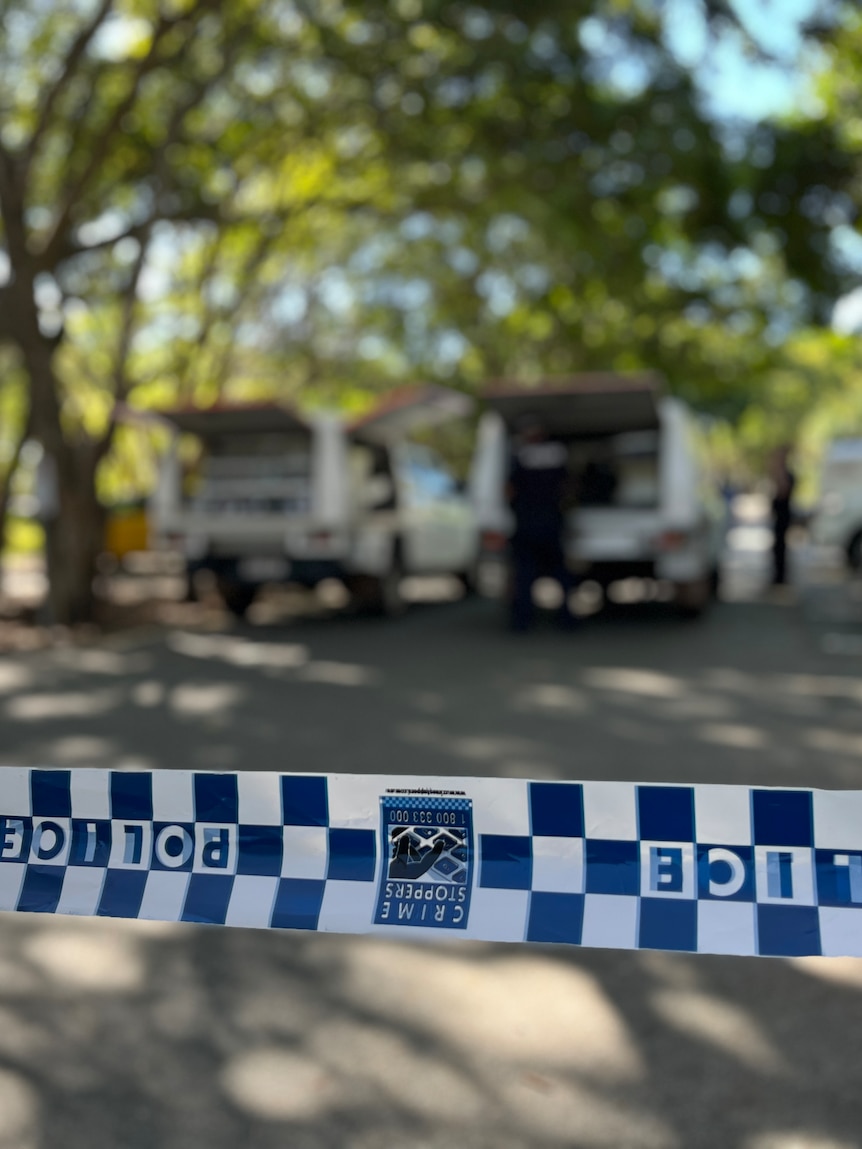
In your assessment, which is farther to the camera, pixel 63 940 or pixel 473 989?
pixel 63 940

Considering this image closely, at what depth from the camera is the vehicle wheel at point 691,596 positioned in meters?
13.2

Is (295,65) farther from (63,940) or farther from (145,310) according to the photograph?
(63,940)

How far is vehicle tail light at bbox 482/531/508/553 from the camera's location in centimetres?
1302

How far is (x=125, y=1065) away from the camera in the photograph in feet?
→ 10.3

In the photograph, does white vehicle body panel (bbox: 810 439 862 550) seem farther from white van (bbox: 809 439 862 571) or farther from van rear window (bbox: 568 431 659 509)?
van rear window (bbox: 568 431 659 509)

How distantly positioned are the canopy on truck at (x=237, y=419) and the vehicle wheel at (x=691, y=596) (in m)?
4.03

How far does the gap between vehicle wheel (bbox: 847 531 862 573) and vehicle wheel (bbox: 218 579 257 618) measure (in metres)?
7.51

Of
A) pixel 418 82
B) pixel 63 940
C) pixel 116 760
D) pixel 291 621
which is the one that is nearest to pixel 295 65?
pixel 418 82

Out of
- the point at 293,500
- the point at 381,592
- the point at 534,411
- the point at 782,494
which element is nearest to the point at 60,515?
the point at 293,500

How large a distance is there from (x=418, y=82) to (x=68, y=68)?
3858 mm

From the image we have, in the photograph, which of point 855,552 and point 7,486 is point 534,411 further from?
point 7,486

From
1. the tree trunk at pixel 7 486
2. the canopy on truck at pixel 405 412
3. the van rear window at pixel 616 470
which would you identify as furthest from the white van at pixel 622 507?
the tree trunk at pixel 7 486

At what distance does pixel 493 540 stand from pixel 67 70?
18.7 feet

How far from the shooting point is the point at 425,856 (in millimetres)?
2451
